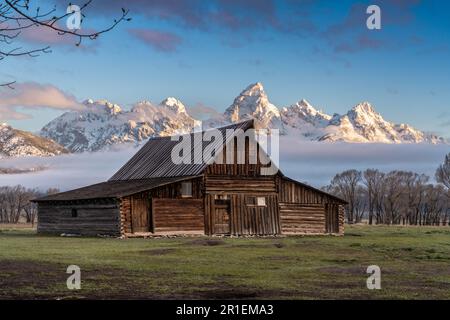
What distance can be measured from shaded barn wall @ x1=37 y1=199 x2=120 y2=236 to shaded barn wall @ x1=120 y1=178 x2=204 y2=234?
0.89 meters

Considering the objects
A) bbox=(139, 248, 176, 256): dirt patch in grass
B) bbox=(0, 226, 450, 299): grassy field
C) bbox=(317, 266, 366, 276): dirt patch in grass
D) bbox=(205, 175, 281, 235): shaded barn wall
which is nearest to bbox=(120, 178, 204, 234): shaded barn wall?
bbox=(205, 175, 281, 235): shaded barn wall

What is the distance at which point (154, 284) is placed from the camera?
66.9ft

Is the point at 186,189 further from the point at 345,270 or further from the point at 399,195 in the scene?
the point at 399,195

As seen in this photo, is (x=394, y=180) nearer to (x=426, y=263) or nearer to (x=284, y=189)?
(x=284, y=189)

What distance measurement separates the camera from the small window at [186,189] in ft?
179

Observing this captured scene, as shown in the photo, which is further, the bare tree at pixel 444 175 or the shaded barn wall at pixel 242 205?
the bare tree at pixel 444 175

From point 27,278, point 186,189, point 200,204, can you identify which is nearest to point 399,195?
point 200,204

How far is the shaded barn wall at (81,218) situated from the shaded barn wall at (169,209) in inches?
35.0

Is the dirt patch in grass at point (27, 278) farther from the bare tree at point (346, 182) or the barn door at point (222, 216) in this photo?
the bare tree at point (346, 182)

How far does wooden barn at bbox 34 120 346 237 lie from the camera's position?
52.7 m

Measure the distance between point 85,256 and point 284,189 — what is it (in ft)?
100
